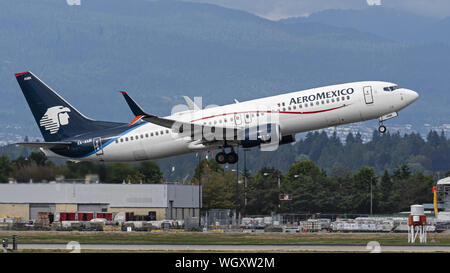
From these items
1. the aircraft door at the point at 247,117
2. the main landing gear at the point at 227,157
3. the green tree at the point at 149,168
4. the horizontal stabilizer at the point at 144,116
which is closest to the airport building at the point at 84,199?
the green tree at the point at 149,168

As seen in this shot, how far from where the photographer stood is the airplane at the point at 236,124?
6266 centimetres

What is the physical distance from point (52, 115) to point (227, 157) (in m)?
17.6

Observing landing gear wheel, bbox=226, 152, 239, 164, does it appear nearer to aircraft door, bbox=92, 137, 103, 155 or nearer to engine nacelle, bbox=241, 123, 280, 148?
engine nacelle, bbox=241, 123, 280, 148

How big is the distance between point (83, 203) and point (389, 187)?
96776mm

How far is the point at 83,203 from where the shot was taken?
112 m

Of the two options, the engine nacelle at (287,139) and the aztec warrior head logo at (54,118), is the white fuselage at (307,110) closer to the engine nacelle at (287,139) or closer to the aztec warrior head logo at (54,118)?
the engine nacelle at (287,139)

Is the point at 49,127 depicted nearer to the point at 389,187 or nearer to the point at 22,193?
the point at 22,193

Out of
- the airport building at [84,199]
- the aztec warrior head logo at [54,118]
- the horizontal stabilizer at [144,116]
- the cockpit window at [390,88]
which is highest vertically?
the cockpit window at [390,88]

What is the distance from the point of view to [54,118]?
72250 mm

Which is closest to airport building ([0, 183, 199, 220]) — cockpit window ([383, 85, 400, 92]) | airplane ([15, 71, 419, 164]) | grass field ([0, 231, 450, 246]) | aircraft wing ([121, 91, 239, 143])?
grass field ([0, 231, 450, 246])

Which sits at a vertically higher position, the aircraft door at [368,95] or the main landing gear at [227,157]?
the aircraft door at [368,95]

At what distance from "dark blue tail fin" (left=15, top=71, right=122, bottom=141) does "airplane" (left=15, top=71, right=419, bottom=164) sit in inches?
66.7

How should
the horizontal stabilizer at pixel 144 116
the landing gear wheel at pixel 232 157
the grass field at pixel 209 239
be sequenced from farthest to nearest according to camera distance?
the grass field at pixel 209 239 → the landing gear wheel at pixel 232 157 → the horizontal stabilizer at pixel 144 116
